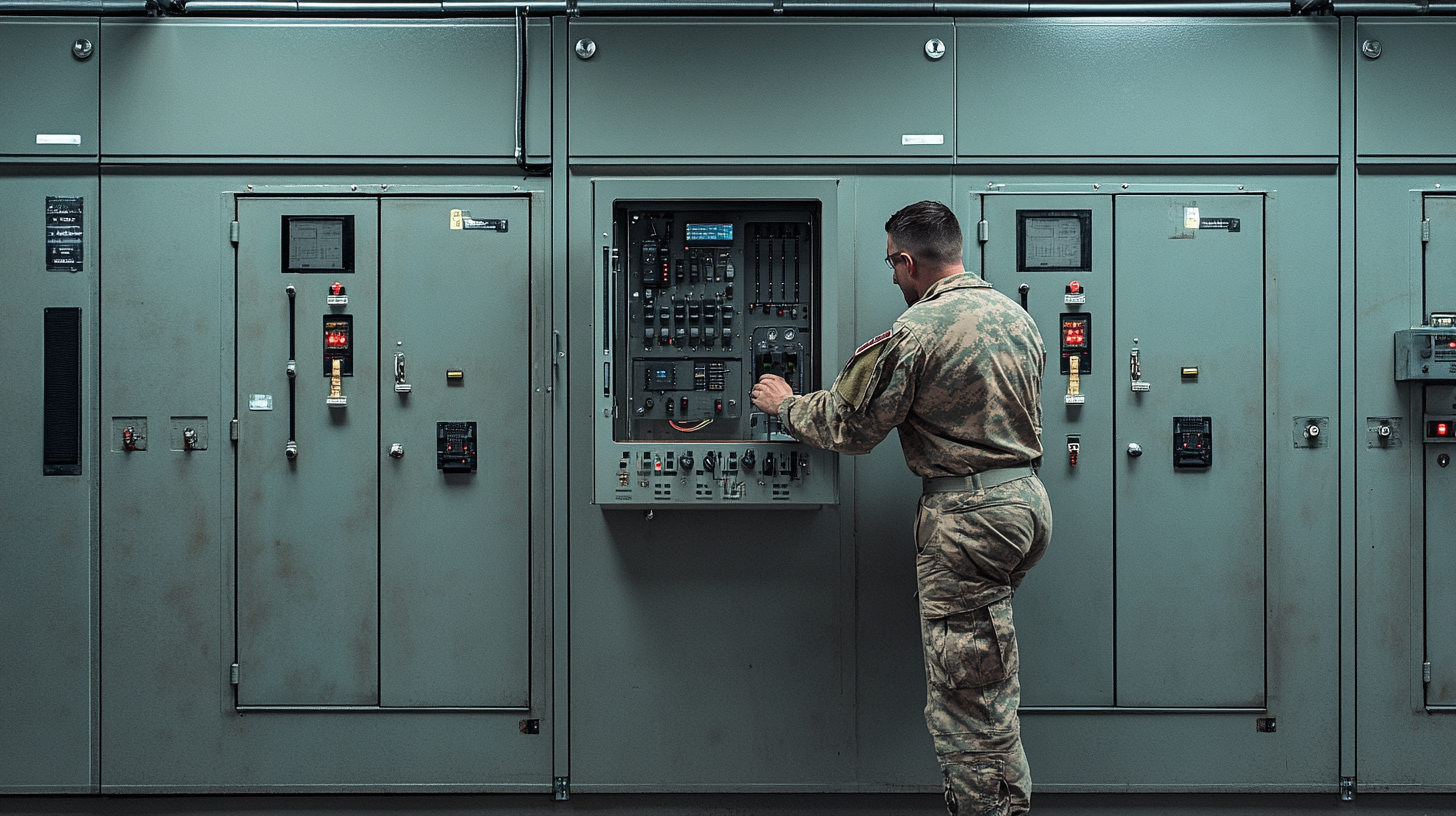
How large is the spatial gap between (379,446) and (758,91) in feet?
6.21

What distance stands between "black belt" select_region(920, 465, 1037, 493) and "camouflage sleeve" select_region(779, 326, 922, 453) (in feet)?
0.77

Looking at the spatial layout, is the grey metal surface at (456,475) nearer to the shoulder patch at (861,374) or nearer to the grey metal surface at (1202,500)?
the shoulder patch at (861,374)

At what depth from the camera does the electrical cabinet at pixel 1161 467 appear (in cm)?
290

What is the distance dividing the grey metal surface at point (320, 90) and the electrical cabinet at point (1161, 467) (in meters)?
1.87

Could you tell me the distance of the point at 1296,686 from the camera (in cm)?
291

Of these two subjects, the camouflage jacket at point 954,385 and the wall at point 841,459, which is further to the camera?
the wall at point 841,459

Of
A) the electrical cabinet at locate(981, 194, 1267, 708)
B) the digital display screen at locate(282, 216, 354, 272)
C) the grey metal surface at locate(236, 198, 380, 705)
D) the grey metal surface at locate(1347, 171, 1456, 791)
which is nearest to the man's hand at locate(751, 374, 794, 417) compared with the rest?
the electrical cabinet at locate(981, 194, 1267, 708)

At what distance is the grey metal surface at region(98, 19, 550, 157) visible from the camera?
290cm

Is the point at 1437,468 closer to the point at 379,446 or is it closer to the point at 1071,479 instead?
the point at 1071,479

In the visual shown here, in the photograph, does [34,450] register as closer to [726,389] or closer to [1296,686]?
[726,389]

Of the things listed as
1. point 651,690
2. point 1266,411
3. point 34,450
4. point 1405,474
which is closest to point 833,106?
point 1266,411

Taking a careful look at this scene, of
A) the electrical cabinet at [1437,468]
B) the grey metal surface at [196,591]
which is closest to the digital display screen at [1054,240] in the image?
the electrical cabinet at [1437,468]

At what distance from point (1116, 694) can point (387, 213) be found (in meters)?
3.18

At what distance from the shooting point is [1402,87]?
9.58 ft
